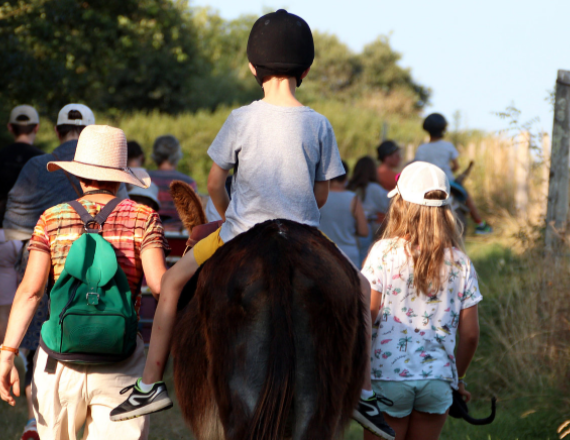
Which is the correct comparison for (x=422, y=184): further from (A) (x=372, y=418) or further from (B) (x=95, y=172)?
(B) (x=95, y=172)

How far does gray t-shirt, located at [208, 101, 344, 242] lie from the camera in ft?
9.54

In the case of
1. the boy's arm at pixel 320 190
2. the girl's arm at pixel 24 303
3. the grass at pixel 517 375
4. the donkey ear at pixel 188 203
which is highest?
the boy's arm at pixel 320 190

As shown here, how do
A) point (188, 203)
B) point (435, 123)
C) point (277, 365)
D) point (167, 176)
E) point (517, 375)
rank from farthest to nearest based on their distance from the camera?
point (435, 123) → point (167, 176) → point (517, 375) → point (188, 203) → point (277, 365)

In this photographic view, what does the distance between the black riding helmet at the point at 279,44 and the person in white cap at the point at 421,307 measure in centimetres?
103

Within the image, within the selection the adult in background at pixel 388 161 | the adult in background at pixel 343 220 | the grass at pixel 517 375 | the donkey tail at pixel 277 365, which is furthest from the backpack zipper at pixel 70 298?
the adult in background at pixel 388 161

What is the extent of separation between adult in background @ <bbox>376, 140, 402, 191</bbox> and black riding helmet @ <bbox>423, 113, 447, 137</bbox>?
541mm

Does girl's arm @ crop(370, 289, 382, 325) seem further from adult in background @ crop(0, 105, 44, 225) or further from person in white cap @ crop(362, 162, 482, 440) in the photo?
adult in background @ crop(0, 105, 44, 225)

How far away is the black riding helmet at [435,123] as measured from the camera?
9.12 meters

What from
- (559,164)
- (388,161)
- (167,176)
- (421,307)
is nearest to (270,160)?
(421,307)

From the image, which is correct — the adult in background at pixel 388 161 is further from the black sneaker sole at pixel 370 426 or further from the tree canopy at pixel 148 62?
the black sneaker sole at pixel 370 426

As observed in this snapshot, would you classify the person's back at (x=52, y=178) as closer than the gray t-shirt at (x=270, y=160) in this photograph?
No

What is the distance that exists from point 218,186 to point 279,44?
75 cm

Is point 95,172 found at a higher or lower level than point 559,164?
higher

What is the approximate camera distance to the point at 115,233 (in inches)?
130
